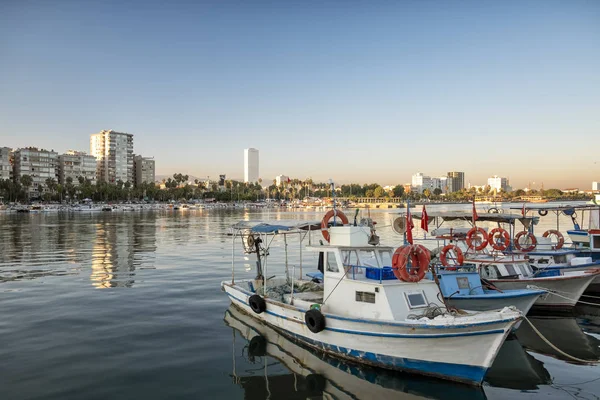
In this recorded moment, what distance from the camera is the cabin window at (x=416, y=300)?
50.3 feet

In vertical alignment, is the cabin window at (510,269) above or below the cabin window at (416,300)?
below

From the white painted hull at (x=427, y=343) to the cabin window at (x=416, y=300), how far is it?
144 centimetres

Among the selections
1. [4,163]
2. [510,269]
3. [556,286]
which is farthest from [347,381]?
[4,163]

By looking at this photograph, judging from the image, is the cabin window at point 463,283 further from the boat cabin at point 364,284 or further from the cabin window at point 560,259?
the cabin window at point 560,259

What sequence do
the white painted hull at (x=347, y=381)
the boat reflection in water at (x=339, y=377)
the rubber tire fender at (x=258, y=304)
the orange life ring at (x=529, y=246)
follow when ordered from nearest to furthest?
the white painted hull at (x=347, y=381) < the boat reflection in water at (x=339, y=377) < the rubber tire fender at (x=258, y=304) < the orange life ring at (x=529, y=246)

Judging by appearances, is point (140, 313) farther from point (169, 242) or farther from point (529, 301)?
point (169, 242)

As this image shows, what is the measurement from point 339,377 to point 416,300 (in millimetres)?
3574

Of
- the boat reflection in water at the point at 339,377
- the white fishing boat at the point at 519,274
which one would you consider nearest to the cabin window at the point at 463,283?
the white fishing boat at the point at 519,274

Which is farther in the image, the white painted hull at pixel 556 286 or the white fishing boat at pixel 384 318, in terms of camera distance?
the white painted hull at pixel 556 286

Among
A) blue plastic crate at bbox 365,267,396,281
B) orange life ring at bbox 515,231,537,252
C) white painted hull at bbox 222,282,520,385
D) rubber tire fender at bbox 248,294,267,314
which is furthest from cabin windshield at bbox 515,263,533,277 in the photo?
rubber tire fender at bbox 248,294,267,314

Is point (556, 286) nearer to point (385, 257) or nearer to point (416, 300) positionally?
point (385, 257)

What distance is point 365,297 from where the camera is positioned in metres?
15.7

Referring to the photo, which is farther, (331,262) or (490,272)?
(490,272)

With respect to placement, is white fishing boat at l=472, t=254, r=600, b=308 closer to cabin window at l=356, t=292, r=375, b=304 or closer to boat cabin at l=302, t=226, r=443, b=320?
boat cabin at l=302, t=226, r=443, b=320
